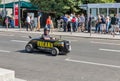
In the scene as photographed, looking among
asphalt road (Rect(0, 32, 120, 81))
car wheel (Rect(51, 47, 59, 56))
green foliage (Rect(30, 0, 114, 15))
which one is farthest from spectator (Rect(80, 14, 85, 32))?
car wheel (Rect(51, 47, 59, 56))

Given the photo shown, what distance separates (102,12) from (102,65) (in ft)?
63.3

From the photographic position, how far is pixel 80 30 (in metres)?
31.6

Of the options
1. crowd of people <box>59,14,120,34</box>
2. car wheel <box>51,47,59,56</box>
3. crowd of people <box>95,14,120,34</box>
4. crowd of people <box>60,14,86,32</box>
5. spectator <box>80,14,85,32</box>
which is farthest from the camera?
spectator <box>80,14,85,32</box>

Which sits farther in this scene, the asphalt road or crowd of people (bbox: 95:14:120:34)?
crowd of people (bbox: 95:14:120:34)

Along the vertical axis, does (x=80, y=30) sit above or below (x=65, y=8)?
below

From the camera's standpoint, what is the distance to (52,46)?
47.0 ft

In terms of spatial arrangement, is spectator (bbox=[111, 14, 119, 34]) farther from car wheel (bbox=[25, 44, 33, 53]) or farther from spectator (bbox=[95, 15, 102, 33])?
car wheel (bbox=[25, 44, 33, 53])

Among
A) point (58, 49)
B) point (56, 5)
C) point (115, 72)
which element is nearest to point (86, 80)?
point (115, 72)

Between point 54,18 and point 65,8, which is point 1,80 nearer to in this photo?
point 65,8

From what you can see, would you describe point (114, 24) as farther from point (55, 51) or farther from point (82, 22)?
point (55, 51)

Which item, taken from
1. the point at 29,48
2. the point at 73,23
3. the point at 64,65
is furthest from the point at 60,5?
the point at 64,65

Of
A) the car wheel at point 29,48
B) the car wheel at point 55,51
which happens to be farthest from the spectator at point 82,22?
the car wheel at point 55,51

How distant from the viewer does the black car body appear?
14.2 meters

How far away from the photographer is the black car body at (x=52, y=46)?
1417cm
